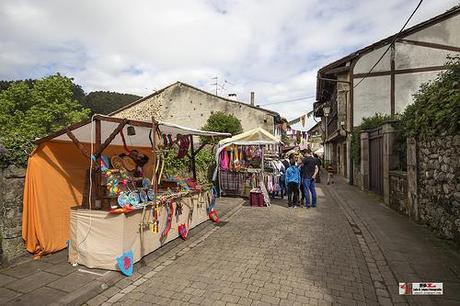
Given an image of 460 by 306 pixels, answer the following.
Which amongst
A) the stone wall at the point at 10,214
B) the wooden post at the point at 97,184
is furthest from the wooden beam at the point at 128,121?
the stone wall at the point at 10,214

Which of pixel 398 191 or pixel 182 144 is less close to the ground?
pixel 182 144

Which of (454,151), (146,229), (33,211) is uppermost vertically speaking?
(454,151)

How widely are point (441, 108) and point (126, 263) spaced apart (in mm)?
6348

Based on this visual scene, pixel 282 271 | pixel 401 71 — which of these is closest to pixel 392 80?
pixel 401 71

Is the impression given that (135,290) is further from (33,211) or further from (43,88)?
(43,88)

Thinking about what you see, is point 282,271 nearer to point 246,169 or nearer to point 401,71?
point 246,169

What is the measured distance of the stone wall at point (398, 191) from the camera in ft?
27.0

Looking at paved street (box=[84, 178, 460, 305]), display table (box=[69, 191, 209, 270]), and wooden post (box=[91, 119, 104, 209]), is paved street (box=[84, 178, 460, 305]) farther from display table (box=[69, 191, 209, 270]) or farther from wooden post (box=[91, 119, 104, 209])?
wooden post (box=[91, 119, 104, 209])

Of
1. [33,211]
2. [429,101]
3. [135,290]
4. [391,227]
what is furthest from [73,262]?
[429,101]

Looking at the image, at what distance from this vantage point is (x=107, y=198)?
5.07m

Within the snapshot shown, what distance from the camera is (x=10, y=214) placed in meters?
4.75

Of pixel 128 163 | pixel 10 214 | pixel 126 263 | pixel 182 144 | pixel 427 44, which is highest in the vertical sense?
pixel 427 44

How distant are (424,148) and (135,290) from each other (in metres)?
6.77

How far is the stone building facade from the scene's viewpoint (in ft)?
88.0
